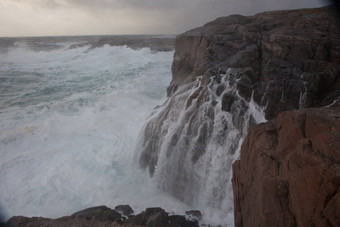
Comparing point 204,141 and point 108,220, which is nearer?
point 108,220

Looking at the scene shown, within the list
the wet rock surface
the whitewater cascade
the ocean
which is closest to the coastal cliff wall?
the whitewater cascade

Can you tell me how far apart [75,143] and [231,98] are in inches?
281

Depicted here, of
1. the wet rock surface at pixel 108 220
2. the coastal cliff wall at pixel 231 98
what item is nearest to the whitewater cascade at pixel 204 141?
the coastal cliff wall at pixel 231 98

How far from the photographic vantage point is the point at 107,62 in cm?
2795

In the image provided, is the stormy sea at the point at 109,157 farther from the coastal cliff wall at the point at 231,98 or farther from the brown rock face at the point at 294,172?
the brown rock face at the point at 294,172

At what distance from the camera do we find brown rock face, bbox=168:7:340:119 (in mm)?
6699

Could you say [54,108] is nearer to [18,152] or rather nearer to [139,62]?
[18,152]

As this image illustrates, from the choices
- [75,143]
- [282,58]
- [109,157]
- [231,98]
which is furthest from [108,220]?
[282,58]

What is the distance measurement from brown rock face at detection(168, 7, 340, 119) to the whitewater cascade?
1.42ft

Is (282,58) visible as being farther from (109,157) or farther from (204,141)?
(109,157)

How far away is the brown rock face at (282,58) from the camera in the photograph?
670 cm

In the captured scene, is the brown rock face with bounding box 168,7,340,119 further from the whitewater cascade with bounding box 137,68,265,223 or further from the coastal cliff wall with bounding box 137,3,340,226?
the whitewater cascade with bounding box 137,68,265,223

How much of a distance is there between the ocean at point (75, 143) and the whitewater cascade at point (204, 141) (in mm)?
669

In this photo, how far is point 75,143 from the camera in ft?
34.6
